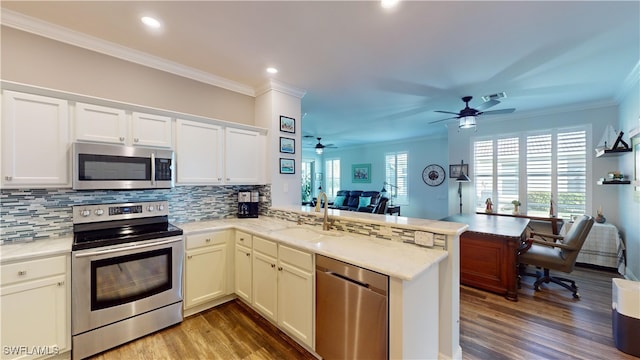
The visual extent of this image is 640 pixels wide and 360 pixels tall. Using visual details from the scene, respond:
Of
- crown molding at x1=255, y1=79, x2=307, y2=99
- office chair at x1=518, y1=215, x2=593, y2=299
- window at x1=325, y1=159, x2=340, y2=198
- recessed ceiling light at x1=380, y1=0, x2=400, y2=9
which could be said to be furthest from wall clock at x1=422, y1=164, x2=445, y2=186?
recessed ceiling light at x1=380, y1=0, x2=400, y2=9

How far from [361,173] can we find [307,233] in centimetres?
713

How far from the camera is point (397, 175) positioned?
28.1 ft

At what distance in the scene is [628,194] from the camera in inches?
139

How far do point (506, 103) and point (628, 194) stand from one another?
2.07 metres

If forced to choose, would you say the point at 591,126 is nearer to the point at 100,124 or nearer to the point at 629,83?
the point at 629,83

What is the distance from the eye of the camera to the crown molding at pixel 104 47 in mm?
2148

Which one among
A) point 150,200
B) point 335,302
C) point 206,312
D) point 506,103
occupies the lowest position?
point 206,312

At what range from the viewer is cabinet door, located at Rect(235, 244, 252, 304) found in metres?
2.70

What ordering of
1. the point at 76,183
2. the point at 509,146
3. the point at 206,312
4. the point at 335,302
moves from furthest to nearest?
the point at 509,146 → the point at 206,312 → the point at 76,183 → the point at 335,302

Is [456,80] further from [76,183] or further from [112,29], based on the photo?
[76,183]

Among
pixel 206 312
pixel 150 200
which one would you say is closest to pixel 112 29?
pixel 150 200

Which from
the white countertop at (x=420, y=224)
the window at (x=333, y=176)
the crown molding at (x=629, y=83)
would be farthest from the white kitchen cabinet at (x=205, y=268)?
the window at (x=333, y=176)

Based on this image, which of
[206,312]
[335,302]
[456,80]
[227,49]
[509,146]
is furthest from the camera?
[509,146]

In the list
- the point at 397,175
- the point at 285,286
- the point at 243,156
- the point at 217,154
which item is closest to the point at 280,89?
the point at 243,156
